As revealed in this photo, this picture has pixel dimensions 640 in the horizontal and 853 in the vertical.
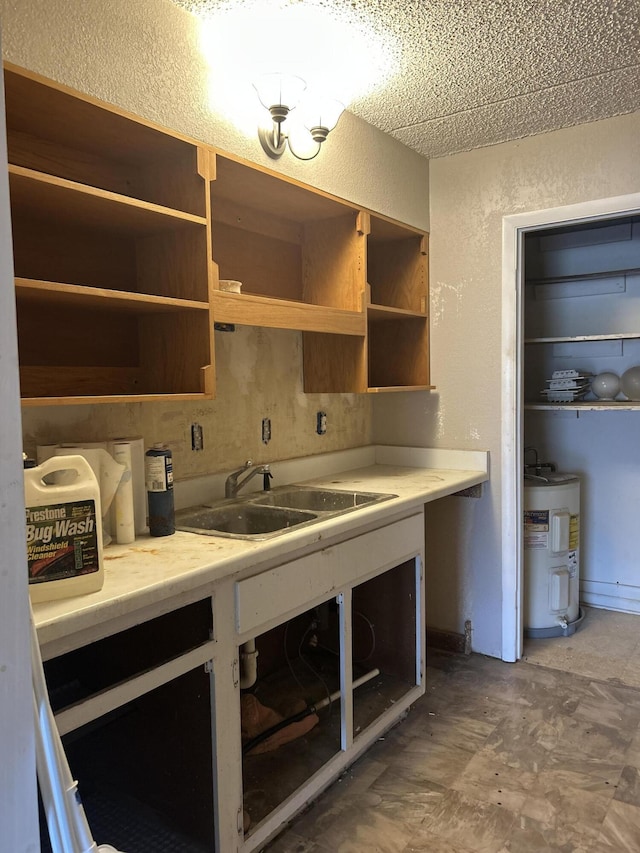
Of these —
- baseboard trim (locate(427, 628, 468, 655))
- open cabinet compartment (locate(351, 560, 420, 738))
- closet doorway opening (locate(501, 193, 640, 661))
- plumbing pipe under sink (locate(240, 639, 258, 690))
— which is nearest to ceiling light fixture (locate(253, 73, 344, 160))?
closet doorway opening (locate(501, 193, 640, 661))

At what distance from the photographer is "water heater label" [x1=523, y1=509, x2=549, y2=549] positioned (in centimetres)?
318

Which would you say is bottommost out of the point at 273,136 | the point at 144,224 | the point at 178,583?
the point at 178,583

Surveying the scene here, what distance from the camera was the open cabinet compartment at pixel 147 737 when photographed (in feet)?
4.66

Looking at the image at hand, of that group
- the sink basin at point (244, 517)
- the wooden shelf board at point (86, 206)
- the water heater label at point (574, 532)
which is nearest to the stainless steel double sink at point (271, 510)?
the sink basin at point (244, 517)

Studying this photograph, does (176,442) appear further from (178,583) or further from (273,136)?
(273,136)

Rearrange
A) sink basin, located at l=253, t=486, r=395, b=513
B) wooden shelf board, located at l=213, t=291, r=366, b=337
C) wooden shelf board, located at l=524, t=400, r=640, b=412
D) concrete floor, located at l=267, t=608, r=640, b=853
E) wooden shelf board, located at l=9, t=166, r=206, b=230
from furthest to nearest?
wooden shelf board, located at l=524, t=400, r=640, b=412 → sink basin, located at l=253, t=486, r=395, b=513 → wooden shelf board, located at l=213, t=291, r=366, b=337 → concrete floor, located at l=267, t=608, r=640, b=853 → wooden shelf board, located at l=9, t=166, r=206, b=230

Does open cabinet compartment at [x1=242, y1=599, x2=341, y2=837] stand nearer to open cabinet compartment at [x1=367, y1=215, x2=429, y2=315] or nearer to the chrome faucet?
the chrome faucet

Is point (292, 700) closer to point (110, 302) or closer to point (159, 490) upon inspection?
point (159, 490)

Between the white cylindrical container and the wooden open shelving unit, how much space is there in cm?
141

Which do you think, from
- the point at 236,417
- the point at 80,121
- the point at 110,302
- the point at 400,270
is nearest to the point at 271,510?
the point at 236,417

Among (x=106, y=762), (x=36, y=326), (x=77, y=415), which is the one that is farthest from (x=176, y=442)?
(x=106, y=762)

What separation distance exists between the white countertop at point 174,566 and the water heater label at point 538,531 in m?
0.91

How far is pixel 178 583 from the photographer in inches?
55.1

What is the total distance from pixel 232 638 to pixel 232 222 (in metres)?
1.47
